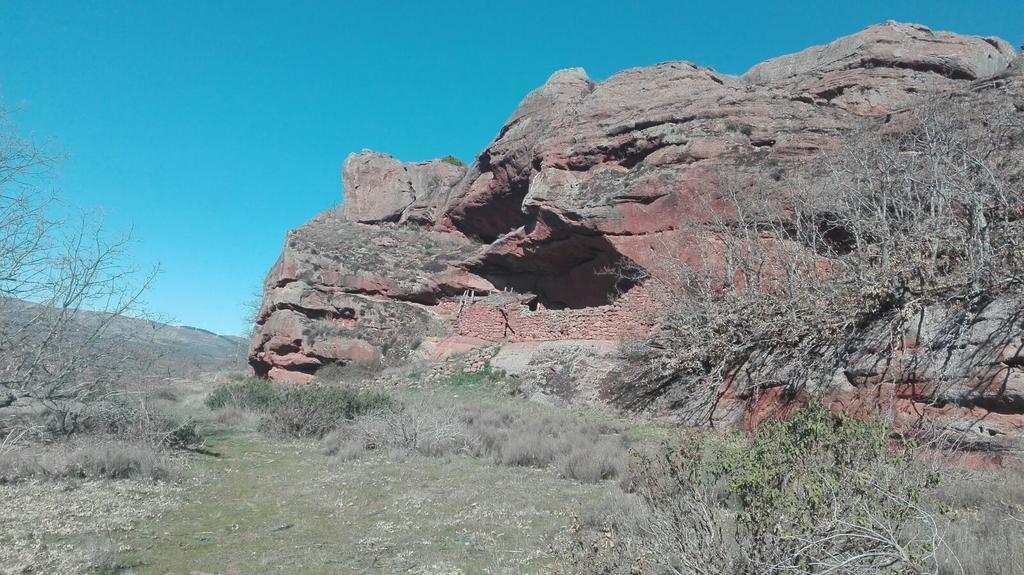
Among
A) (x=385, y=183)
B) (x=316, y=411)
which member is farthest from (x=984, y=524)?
(x=385, y=183)

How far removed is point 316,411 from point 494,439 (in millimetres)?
4092

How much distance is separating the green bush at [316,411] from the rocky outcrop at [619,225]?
708cm

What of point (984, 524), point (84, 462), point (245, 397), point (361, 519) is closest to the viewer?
point (984, 524)

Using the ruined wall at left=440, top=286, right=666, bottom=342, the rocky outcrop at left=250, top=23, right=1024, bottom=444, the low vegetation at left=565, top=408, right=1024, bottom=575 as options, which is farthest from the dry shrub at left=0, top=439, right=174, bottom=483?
the ruined wall at left=440, top=286, right=666, bottom=342

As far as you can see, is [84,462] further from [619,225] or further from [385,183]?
[385,183]

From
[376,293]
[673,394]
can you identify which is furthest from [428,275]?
[673,394]

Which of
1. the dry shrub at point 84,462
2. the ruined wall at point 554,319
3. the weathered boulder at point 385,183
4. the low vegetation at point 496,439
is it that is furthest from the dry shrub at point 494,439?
the weathered boulder at point 385,183

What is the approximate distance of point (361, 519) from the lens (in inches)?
225

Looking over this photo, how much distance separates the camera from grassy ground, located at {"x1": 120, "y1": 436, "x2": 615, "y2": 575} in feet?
14.5

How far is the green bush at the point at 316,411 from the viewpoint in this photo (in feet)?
36.3

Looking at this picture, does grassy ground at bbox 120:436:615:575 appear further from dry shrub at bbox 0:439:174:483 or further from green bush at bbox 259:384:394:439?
green bush at bbox 259:384:394:439

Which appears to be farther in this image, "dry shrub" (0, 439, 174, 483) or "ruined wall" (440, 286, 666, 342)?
"ruined wall" (440, 286, 666, 342)

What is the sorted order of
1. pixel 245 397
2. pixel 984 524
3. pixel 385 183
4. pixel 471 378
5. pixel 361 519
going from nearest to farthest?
pixel 984 524 < pixel 361 519 < pixel 245 397 < pixel 471 378 < pixel 385 183

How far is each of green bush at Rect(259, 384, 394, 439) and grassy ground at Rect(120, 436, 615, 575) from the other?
2375 millimetres
